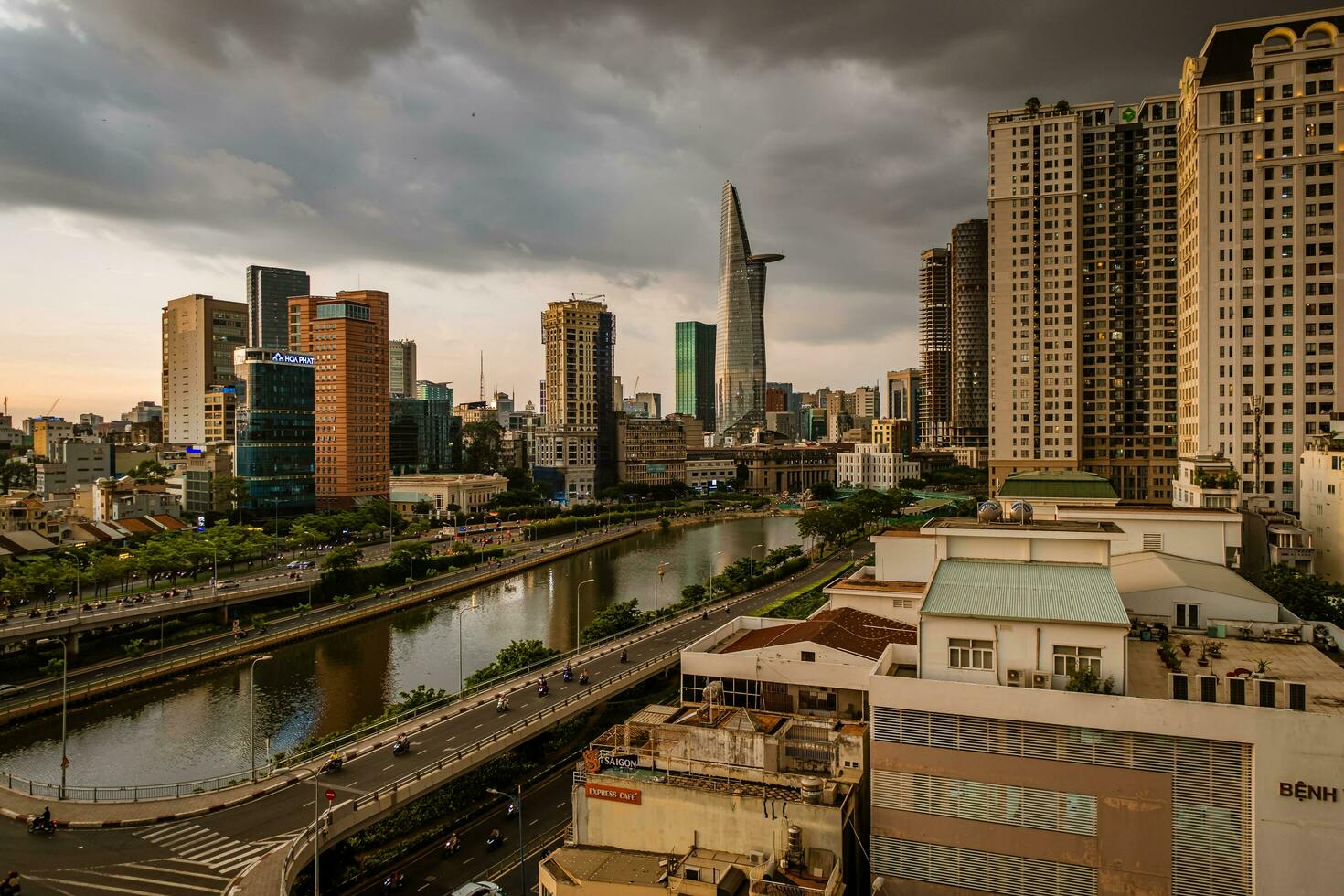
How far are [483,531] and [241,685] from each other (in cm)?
5677

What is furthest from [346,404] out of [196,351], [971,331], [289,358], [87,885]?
[971,331]

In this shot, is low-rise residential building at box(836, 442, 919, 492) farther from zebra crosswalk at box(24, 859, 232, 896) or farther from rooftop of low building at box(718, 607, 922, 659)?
zebra crosswalk at box(24, 859, 232, 896)

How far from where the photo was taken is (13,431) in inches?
6718

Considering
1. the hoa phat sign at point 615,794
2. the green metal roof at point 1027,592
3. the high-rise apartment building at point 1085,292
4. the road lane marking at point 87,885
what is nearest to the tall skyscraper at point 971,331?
the high-rise apartment building at point 1085,292

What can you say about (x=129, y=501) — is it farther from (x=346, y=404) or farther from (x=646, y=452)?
(x=646, y=452)

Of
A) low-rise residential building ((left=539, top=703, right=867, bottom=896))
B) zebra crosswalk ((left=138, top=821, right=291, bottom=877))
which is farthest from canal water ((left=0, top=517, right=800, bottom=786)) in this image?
low-rise residential building ((left=539, top=703, right=867, bottom=896))

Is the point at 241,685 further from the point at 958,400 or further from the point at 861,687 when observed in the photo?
the point at 958,400

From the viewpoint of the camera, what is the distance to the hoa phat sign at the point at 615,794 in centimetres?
2109

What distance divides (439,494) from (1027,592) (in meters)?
101

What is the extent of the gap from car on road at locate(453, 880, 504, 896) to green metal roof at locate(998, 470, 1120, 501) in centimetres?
4320

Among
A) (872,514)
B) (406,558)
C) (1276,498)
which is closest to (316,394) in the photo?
(406,558)

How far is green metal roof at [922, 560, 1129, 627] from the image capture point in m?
19.6

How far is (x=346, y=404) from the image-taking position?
104 metres

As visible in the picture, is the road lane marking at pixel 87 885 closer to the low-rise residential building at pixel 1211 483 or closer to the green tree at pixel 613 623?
the green tree at pixel 613 623
